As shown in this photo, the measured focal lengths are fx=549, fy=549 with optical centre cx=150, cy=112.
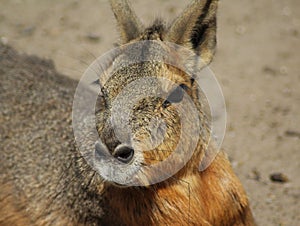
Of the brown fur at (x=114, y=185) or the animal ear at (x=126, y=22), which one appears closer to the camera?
the brown fur at (x=114, y=185)

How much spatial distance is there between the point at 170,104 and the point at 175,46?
0.47 metres

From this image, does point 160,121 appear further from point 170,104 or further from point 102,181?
point 102,181

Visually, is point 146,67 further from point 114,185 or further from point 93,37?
point 93,37

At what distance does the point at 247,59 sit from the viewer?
281 inches

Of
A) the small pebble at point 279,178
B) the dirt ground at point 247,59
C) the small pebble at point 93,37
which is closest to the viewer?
the small pebble at point 279,178

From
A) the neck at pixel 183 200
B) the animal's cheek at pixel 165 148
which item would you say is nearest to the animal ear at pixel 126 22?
the animal's cheek at pixel 165 148

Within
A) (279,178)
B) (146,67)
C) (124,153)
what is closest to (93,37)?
(279,178)

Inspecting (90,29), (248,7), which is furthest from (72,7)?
(248,7)

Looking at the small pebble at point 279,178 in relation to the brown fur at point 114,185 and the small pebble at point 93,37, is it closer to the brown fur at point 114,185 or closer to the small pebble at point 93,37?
the brown fur at point 114,185

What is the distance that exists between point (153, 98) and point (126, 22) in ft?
2.45

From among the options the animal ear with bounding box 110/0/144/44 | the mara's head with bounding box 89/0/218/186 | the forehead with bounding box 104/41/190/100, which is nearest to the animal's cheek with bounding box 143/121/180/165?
the mara's head with bounding box 89/0/218/186

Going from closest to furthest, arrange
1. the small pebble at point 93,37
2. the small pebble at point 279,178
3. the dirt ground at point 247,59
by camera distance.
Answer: the small pebble at point 279,178 → the dirt ground at point 247,59 → the small pebble at point 93,37

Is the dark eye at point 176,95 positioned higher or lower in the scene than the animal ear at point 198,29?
lower

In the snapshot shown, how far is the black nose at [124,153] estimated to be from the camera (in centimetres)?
290
